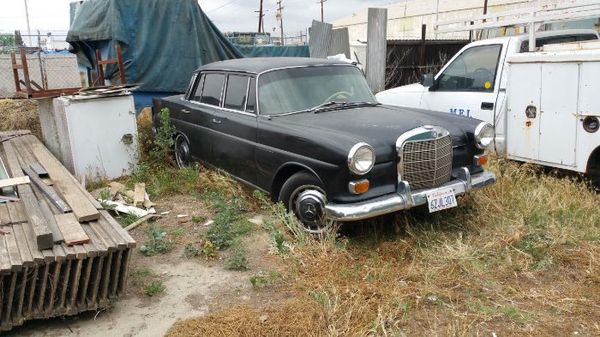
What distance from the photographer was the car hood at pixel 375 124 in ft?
14.2

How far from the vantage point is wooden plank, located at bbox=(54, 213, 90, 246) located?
11.0 feet

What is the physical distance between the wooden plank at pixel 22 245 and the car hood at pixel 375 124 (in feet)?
7.58

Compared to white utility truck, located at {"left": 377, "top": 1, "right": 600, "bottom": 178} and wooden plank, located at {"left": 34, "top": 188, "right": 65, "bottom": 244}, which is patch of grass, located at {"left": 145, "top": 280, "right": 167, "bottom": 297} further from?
white utility truck, located at {"left": 377, "top": 1, "right": 600, "bottom": 178}

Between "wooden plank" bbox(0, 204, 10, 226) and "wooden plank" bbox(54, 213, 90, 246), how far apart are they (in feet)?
1.08

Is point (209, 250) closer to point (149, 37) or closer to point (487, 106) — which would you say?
point (487, 106)

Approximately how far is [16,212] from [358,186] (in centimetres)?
269

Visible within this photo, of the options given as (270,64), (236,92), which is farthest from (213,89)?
(270,64)

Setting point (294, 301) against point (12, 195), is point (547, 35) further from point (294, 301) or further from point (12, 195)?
point (12, 195)

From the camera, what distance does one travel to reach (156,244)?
4.54m

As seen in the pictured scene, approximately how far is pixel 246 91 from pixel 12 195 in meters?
2.45

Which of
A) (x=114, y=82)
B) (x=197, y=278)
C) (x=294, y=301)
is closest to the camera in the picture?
(x=294, y=301)

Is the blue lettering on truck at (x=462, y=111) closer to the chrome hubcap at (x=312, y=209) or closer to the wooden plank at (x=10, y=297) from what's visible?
the chrome hubcap at (x=312, y=209)

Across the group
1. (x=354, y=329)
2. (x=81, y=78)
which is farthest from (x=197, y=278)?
(x=81, y=78)

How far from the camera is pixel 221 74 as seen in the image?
20.2ft
